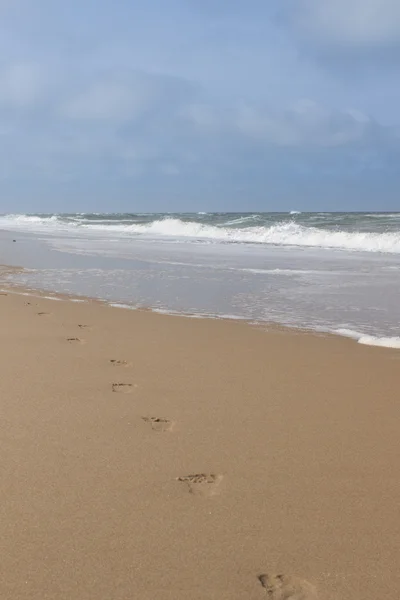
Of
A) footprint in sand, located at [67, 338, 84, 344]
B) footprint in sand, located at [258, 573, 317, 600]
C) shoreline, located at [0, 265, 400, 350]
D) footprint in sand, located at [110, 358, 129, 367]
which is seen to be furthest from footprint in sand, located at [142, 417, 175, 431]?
shoreline, located at [0, 265, 400, 350]

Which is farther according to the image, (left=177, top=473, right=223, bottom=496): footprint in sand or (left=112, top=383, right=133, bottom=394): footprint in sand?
(left=112, top=383, right=133, bottom=394): footprint in sand

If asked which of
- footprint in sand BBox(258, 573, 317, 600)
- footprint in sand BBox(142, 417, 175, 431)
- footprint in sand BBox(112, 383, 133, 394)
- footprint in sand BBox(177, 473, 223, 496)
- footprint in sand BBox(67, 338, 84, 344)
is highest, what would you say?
footprint in sand BBox(67, 338, 84, 344)

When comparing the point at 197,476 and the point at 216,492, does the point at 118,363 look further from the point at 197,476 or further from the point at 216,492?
the point at 216,492

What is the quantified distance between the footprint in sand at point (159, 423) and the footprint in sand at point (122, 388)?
0.48 meters

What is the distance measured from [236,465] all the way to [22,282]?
24.3ft

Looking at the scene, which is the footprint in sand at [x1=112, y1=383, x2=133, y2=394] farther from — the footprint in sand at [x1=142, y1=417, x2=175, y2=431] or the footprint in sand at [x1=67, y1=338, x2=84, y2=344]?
the footprint in sand at [x1=67, y1=338, x2=84, y2=344]

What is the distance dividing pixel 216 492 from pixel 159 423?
2.54ft

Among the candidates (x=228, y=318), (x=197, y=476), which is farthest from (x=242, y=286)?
(x=197, y=476)

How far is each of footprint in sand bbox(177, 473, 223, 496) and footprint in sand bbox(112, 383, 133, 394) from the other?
1179 mm

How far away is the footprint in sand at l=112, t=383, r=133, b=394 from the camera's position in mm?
3517

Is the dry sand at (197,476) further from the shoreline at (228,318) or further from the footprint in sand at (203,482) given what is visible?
the shoreline at (228,318)

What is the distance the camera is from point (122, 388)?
358cm

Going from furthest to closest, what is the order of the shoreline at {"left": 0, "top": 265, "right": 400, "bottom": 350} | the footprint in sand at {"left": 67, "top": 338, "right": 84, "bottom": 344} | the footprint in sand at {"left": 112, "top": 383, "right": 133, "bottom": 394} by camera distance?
the shoreline at {"left": 0, "top": 265, "right": 400, "bottom": 350}
the footprint in sand at {"left": 67, "top": 338, "right": 84, "bottom": 344}
the footprint in sand at {"left": 112, "top": 383, "right": 133, "bottom": 394}

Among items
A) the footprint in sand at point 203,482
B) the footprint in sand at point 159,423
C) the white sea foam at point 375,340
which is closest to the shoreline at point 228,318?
the white sea foam at point 375,340
